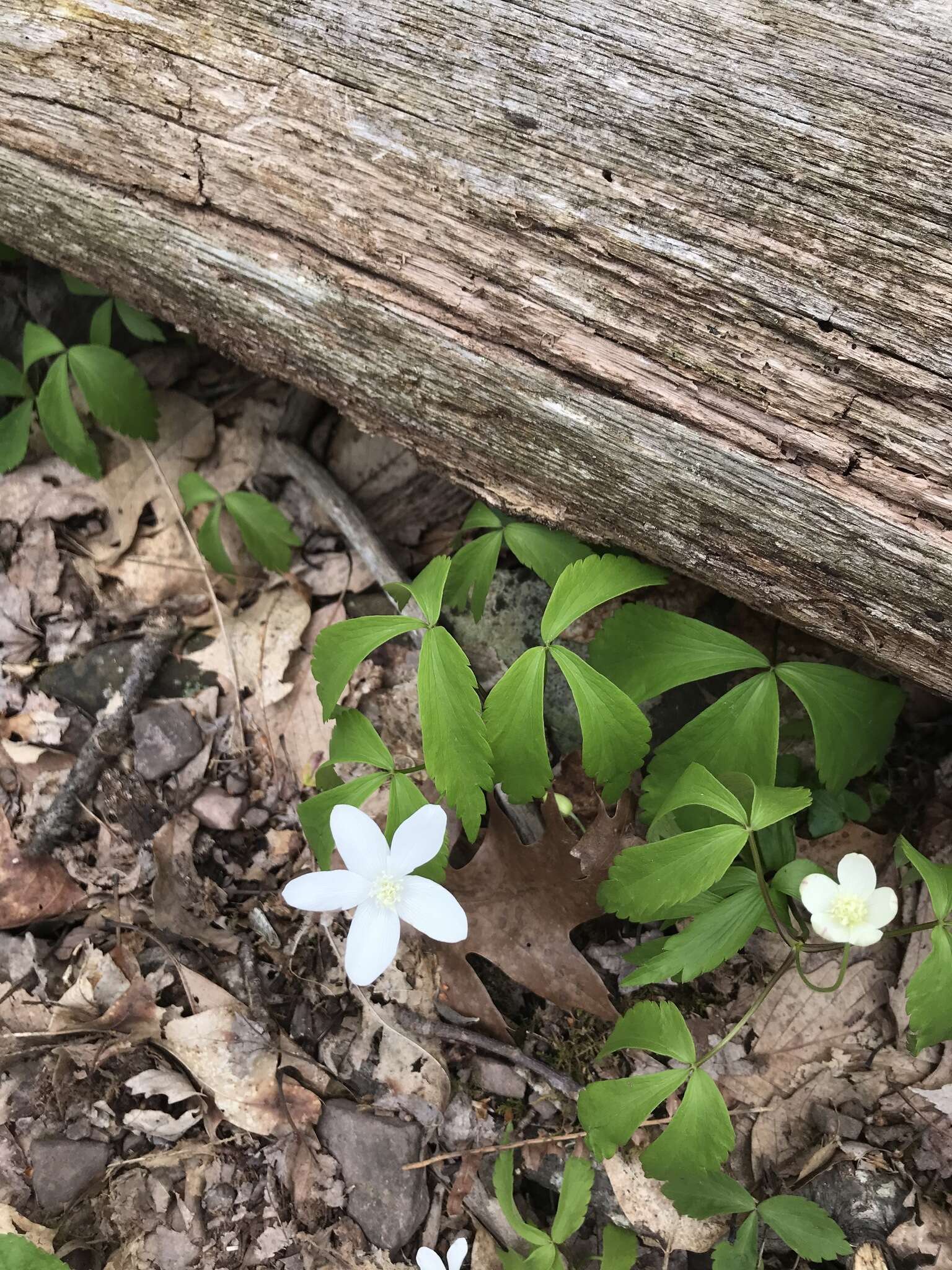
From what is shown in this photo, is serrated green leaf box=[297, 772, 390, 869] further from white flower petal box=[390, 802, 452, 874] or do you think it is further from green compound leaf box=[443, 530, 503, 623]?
green compound leaf box=[443, 530, 503, 623]

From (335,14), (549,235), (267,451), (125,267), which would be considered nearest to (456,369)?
(549,235)

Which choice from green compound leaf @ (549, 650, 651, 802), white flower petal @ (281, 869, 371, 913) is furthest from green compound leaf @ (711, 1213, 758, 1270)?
white flower petal @ (281, 869, 371, 913)

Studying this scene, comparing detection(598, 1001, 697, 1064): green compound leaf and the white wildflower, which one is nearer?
the white wildflower

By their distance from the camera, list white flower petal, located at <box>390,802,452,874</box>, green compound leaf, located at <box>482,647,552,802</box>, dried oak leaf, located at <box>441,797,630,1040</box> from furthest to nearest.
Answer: dried oak leaf, located at <box>441,797,630,1040</box> → green compound leaf, located at <box>482,647,552,802</box> → white flower petal, located at <box>390,802,452,874</box>

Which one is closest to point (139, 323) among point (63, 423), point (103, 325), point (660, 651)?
point (103, 325)

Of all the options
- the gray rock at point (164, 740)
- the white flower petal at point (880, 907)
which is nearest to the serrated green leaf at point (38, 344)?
the gray rock at point (164, 740)

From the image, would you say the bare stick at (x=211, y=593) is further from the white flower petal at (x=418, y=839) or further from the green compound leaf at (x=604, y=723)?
the green compound leaf at (x=604, y=723)
